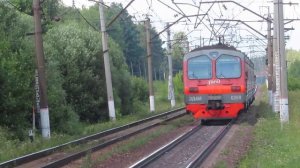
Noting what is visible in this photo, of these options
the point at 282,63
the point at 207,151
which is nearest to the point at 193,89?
the point at 282,63

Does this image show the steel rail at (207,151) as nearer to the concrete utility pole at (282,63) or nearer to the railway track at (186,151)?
the railway track at (186,151)

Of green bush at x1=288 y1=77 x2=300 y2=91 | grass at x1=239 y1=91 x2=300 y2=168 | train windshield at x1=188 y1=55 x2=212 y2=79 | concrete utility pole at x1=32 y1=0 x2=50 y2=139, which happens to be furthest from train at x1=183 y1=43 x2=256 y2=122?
green bush at x1=288 y1=77 x2=300 y2=91

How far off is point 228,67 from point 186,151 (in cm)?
933

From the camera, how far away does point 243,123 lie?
27.2 m

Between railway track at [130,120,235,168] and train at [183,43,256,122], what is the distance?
1.95 meters

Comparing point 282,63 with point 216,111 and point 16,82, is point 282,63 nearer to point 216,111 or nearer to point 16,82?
point 216,111

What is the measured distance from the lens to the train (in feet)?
83.6

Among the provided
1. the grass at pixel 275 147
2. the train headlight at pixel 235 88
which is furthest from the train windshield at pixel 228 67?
the grass at pixel 275 147

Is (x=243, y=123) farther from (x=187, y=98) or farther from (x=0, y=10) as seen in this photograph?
(x=0, y=10)

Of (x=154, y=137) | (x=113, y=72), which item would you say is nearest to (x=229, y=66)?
(x=154, y=137)

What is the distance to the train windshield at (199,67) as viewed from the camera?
26.0 m

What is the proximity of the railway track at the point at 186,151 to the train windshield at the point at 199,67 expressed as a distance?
3.09m

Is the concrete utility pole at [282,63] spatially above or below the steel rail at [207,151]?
above

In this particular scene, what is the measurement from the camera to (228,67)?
85.1ft
